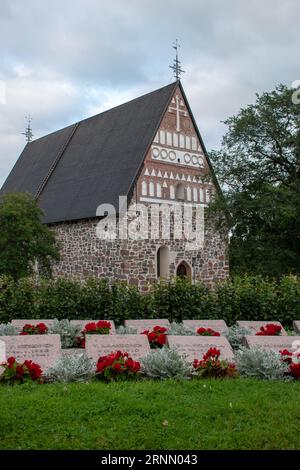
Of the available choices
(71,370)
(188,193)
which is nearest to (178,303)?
(71,370)

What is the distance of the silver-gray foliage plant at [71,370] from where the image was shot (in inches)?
243

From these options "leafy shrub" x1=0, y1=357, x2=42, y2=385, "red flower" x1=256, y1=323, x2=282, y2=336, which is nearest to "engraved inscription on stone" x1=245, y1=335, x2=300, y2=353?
"red flower" x1=256, y1=323, x2=282, y2=336

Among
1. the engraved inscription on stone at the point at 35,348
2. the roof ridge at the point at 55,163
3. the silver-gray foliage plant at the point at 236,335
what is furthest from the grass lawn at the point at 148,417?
the roof ridge at the point at 55,163

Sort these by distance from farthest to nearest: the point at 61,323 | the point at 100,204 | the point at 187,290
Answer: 1. the point at 100,204
2. the point at 187,290
3. the point at 61,323

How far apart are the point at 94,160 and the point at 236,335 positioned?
17.3m

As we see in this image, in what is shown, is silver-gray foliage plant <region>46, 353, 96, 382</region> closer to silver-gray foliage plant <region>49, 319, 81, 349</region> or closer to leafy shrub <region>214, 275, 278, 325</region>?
silver-gray foliage plant <region>49, 319, 81, 349</region>

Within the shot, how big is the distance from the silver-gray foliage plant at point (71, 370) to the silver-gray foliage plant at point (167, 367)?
2.25ft

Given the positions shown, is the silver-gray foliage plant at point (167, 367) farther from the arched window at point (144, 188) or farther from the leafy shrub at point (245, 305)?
the arched window at point (144, 188)

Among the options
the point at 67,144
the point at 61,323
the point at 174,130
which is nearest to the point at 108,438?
the point at 61,323

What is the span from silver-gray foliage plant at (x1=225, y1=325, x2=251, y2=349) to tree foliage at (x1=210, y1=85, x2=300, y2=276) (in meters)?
8.77

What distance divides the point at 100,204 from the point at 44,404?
55.8 feet

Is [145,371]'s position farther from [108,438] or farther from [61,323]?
[61,323]

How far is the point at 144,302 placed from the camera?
11898 millimetres
